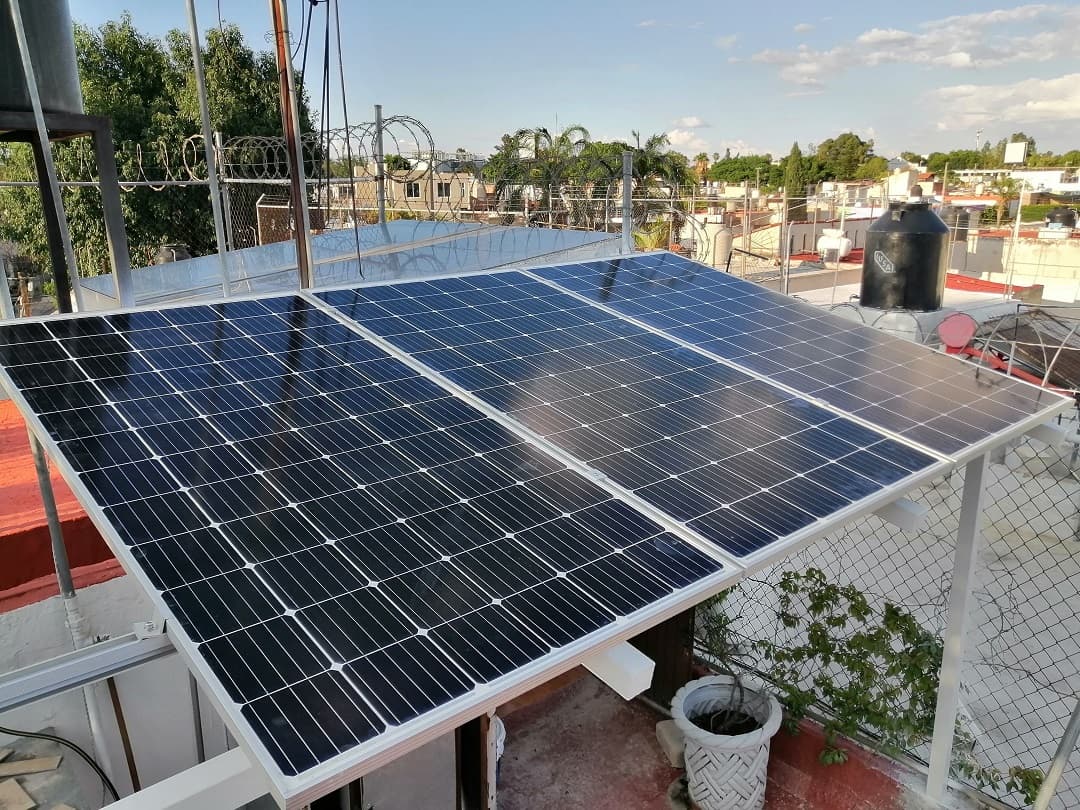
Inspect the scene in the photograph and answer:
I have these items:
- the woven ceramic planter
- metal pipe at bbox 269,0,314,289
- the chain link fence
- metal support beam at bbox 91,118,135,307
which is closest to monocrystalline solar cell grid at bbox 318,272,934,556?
metal pipe at bbox 269,0,314,289

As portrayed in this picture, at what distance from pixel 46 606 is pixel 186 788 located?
3.53m

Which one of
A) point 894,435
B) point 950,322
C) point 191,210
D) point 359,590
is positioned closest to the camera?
point 359,590

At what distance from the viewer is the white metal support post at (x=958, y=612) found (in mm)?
5504

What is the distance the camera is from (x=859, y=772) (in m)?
6.21

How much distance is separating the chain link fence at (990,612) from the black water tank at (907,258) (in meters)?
3.92

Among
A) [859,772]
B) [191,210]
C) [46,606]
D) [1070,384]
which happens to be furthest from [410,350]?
[191,210]

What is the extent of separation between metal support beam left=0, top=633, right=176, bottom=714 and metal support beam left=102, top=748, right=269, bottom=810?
0.50 meters

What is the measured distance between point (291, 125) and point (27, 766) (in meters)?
4.36

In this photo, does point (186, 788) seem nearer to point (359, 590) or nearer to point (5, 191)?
point (359, 590)

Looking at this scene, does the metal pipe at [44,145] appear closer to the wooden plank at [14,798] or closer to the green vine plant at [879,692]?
the wooden plank at [14,798]

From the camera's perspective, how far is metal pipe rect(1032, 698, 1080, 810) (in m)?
4.92

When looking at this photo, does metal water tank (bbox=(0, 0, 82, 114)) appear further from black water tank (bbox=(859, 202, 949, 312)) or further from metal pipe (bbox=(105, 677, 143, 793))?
black water tank (bbox=(859, 202, 949, 312))

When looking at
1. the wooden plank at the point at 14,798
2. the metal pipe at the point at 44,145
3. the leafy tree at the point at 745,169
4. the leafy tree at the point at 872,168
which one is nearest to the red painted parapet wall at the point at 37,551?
the wooden plank at the point at 14,798

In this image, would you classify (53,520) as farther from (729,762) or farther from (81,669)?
(729,762)
